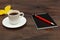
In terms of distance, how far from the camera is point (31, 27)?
1.08 metres

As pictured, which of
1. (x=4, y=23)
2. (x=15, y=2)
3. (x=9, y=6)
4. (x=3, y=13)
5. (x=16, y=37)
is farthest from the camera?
(x=15, y=2)

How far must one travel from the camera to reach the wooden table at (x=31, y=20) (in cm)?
100

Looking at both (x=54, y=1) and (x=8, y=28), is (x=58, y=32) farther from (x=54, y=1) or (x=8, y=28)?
(x=54, y=1)

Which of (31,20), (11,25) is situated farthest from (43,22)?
(11,25)

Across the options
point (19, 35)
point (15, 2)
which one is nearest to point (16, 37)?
point (19, 35)

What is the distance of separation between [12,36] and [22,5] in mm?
470

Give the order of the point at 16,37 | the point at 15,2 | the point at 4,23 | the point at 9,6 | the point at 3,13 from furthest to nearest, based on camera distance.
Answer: the point at 15,2
the point at 9,6
the point at 3,13
the point at 4,23
the point at 16,37

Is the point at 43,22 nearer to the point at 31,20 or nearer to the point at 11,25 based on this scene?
the point at 31,20

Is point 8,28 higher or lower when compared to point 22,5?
lower

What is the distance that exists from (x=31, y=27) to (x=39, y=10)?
10.6 inches

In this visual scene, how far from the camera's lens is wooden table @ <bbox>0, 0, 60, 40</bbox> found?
3.28 ft

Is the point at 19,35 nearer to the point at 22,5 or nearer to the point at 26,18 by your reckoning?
the point at 26,18

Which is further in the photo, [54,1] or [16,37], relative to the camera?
[54,1]

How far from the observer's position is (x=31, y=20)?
3.82 ft
